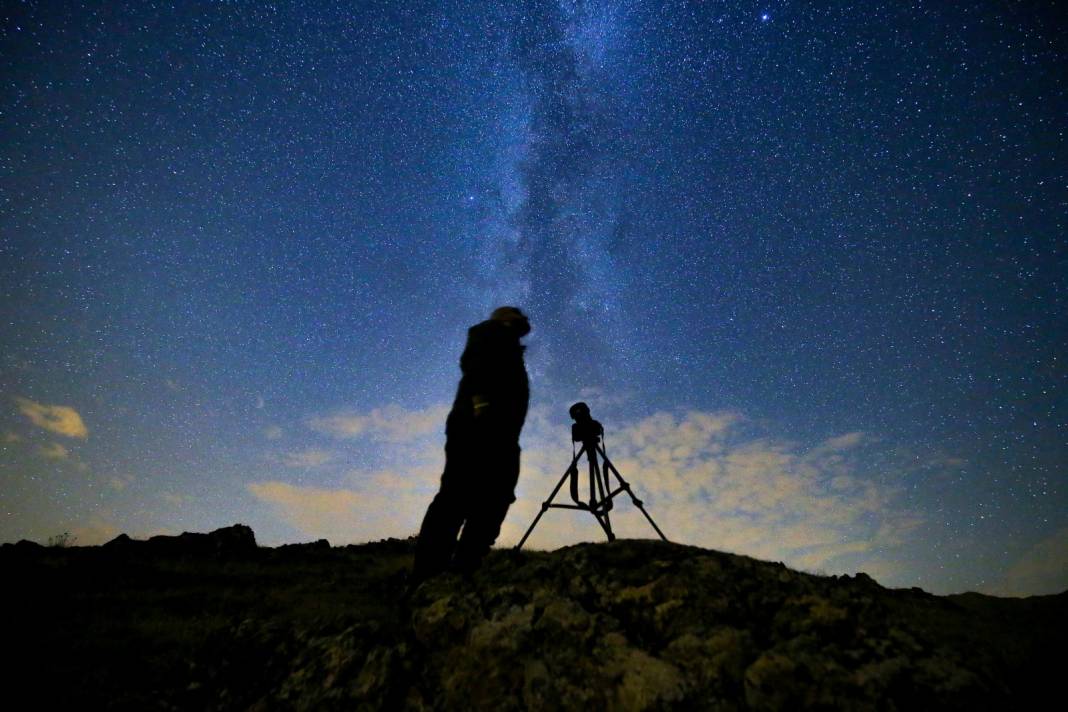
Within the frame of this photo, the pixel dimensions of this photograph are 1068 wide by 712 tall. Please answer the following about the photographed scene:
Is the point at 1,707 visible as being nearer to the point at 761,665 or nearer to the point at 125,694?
the point at 125,694

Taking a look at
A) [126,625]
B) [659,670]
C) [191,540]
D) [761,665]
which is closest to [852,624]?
[761,665]

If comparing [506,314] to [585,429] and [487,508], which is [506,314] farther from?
[585,429]

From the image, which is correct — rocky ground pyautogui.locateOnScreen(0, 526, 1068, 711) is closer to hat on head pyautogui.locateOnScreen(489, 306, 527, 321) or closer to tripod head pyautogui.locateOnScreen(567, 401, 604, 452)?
hat on head pyautogui.locateOnScreen(489, 306, 527, 321)

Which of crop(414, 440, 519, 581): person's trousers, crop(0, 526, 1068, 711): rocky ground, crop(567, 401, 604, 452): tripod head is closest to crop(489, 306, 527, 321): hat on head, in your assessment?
crop(414, 440, 519, 581): person's trousers

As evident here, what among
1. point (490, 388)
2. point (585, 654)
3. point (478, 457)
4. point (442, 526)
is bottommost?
point (585, 654)

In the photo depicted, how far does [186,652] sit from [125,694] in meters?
1.06

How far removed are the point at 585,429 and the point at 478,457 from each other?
402 centimetres

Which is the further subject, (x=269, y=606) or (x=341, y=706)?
(x=269, y=606)

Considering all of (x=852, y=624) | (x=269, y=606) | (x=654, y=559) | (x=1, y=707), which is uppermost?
(x=654, y=559)

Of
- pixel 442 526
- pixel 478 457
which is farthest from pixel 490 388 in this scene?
pixel 442 526

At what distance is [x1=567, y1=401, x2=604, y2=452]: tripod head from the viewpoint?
25.5ft

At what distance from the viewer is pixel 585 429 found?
25.6 ft

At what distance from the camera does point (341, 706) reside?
7.43 feet

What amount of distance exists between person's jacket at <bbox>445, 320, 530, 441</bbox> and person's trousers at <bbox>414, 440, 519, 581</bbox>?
0.18 m
